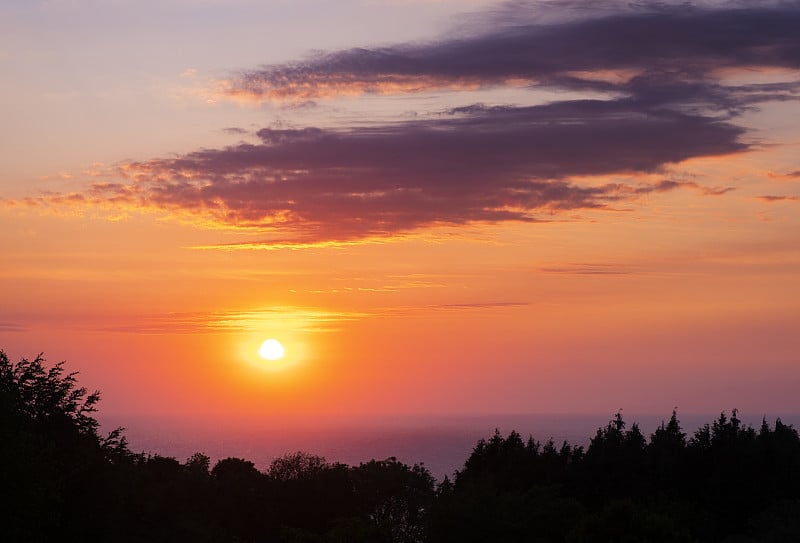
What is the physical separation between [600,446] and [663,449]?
15.6 feet

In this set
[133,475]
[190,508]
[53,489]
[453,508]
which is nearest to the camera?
[53,489]

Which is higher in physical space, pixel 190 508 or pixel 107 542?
pixel 190 508

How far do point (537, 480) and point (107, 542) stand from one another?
40.3m

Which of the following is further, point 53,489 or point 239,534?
point 239,534

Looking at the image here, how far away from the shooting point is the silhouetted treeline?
43.6 meters

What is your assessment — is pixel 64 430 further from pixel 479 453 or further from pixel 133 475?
pixel 479 453

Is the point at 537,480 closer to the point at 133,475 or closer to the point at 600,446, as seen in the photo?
the point at 600,446

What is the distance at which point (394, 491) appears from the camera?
8012 centimetres

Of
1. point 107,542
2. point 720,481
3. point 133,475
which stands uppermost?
point 720,481

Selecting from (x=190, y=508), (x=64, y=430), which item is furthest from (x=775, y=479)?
(x=64, y=430)

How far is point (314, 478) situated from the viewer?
81.4 m

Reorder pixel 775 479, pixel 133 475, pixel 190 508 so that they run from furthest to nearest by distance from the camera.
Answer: pixel 190 508
pixel 775 479
pixel 133 475

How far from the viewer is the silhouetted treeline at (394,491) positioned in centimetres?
4356

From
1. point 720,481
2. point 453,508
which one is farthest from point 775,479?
point 453,508
